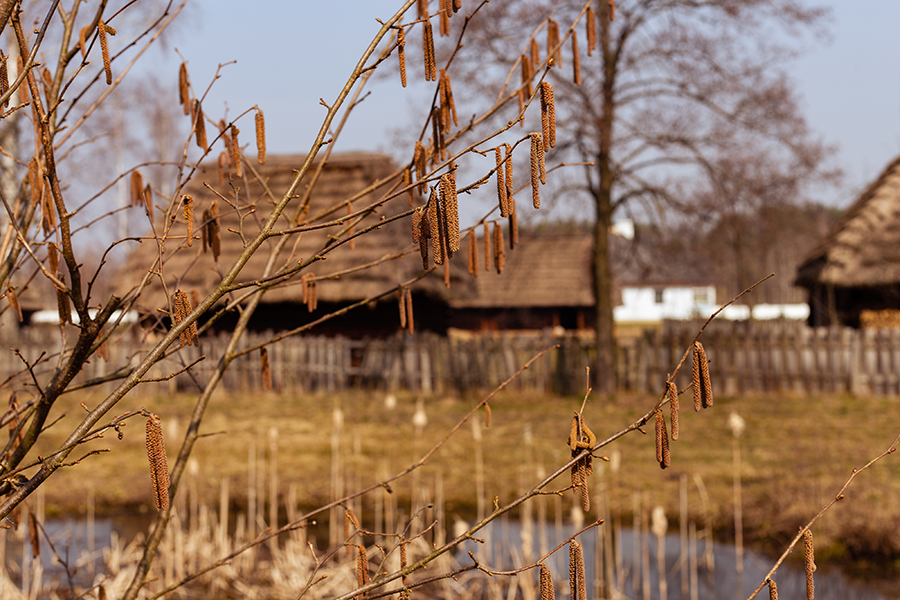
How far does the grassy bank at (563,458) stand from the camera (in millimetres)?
6215

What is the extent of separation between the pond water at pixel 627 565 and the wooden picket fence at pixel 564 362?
4917 mm

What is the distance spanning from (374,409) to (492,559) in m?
6.52

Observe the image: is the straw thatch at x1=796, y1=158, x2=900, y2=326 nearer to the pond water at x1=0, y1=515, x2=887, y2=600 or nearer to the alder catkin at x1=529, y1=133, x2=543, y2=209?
the pond water at x1=0, y1=515, x2=887, y2=600

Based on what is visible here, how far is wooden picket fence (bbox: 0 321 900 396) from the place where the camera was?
1200 cm

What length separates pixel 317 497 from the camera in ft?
25.3

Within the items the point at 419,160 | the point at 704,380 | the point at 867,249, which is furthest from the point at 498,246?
the point at 867,249

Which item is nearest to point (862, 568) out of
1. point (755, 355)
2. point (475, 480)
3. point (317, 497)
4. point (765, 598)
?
point (765, 598)

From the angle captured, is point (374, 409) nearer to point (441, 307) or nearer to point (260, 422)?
point (260, 422)

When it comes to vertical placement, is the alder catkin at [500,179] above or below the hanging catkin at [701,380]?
above

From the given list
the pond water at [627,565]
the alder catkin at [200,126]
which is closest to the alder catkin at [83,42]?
the alder catkin at [200,126]

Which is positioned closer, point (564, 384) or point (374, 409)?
point (374, 409)

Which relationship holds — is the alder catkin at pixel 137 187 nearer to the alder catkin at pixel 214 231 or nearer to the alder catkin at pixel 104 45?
the alder catkin at pixel 214 231

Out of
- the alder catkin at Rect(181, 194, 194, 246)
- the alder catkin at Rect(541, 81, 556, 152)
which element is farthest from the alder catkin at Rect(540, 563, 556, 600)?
the alder catkin at Rect(181, 194, 194, 246)

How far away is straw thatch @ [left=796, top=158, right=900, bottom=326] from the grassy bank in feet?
7.44
